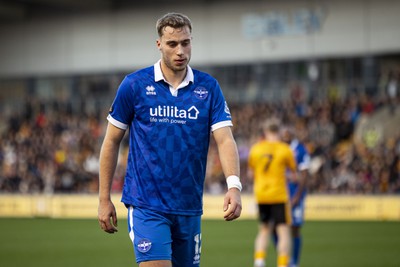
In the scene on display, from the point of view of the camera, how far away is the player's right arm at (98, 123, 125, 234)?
6.55 m

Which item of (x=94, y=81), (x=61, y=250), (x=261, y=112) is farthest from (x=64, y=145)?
(x=61, y=250)

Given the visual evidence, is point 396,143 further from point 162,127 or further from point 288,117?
point 162,127

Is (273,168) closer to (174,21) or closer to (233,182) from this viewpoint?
(233,182)

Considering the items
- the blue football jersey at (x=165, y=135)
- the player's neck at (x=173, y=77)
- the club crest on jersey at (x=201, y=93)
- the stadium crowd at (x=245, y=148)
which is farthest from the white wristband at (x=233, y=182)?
the stadium crowd at (x=245, y=148)

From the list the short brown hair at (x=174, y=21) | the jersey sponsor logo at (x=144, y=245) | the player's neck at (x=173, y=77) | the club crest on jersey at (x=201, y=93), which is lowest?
the jersey sponsor logo at (x=144, y=245)

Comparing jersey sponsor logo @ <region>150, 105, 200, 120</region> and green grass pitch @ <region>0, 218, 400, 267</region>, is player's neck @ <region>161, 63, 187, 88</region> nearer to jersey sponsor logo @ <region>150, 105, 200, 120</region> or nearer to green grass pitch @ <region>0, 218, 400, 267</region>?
jersey sponsor logo @ <region>150, 105, 200, 120</region>

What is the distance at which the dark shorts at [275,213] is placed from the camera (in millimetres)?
13156

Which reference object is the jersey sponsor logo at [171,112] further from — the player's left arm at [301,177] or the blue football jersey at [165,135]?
the player's left arm at [301,177]

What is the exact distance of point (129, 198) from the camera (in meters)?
6.83

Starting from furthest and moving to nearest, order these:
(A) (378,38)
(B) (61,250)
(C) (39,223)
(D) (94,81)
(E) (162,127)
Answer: (D) (94,81)
(A) (378,38)
(C) (39,223)
(B) (61,250)
(E) (162,127)

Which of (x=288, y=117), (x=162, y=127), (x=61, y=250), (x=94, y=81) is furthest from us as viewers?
(x=94, y=81)

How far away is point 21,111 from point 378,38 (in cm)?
1769

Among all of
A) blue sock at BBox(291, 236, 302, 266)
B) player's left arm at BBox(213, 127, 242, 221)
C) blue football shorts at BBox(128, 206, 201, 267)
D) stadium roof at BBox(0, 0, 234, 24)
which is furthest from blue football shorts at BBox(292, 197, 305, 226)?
stadium roof at BBox(0, 0, 234, 24)

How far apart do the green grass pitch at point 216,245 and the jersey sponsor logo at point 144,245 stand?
8.25 metres
